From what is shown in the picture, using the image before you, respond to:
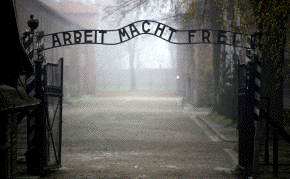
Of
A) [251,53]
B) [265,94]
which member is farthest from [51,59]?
[251,53]

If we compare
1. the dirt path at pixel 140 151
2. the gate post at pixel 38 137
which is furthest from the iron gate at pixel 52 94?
the dirt path at pixel 140 151

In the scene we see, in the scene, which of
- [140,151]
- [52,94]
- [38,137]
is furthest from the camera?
[140,151]

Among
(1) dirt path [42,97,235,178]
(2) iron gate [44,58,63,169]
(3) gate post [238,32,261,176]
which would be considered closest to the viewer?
(3) gate post [238,32,261,176]

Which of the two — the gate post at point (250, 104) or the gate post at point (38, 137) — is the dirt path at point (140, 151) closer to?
the gate post at point (38, 137)

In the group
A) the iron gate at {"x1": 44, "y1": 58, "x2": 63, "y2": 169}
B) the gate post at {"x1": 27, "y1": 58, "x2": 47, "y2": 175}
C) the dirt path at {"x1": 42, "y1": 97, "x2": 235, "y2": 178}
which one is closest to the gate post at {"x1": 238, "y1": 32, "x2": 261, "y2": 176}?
the dirt path at {"x1": 42, "y1": 97, "x2": 235, "y2": 178}

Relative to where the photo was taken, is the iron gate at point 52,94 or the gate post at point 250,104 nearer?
the gate post at point 250,104

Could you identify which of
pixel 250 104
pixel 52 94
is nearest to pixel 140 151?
pixel 52 94

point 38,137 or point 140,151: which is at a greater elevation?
point 38,137

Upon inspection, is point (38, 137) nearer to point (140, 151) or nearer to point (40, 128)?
point (40, 128)

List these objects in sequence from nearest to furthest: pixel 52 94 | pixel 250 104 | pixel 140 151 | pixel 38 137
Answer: pixel 250 104
pixel 38 137
pixel 52 94
pixel 140 151

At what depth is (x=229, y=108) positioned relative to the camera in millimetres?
20188

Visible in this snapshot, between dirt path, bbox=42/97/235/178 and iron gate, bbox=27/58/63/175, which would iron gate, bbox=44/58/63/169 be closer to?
iron gate, bbox=27/58/63/175

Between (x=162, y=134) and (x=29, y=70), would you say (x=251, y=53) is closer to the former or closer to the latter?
(x=29, y=70)

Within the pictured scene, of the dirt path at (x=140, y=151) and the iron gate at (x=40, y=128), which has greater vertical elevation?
the iron gate at (x=40, y=128)
